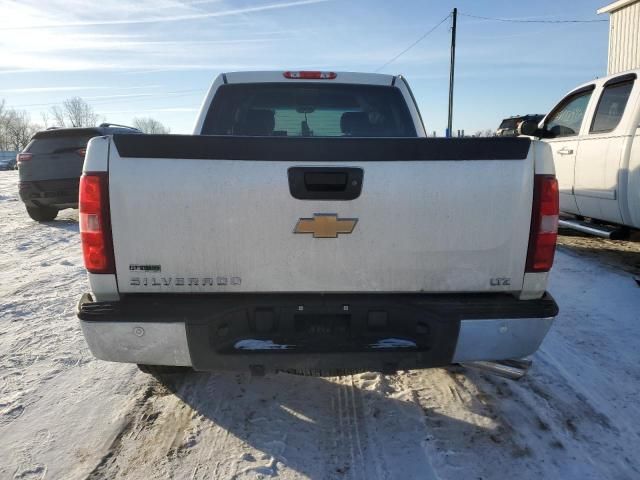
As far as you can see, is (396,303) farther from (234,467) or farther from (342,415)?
(234,467)

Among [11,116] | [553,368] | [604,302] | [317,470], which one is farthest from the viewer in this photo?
[11,116]

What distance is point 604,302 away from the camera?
480 centimetres

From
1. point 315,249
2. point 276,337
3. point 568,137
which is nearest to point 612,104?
point 568,137

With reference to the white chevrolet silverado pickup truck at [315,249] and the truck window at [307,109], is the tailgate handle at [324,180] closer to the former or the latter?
the white chevrolet silverado pickup truck at [315,249]

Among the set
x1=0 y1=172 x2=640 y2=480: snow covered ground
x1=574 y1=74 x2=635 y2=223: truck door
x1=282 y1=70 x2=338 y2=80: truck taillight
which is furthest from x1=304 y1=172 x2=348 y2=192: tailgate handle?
x1=574 y1=74 x2=635 y2=223: truck door

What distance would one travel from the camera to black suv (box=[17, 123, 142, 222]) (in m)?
9.76

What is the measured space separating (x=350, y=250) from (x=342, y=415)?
118 centimetres

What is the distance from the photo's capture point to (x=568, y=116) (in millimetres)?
7301

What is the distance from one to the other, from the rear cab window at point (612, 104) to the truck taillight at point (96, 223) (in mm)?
6188

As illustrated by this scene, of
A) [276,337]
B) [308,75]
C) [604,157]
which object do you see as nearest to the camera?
[276,337]

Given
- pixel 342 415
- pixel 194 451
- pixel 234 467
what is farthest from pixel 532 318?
pixel 194 451

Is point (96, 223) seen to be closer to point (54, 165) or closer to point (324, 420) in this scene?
point (324, 420)

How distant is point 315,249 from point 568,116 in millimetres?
6635

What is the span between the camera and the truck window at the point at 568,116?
6898 mm
